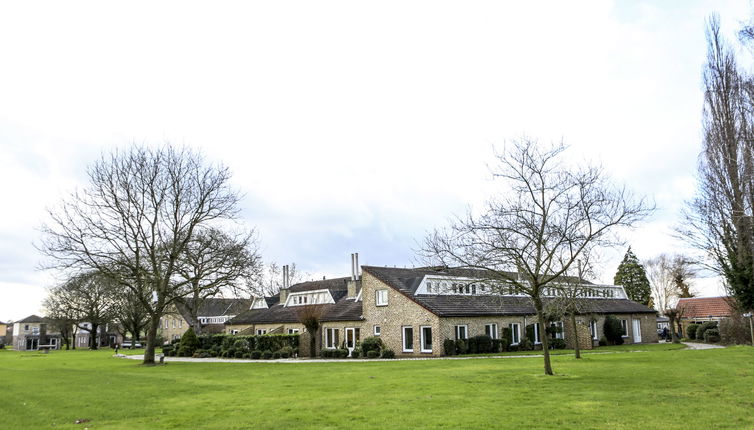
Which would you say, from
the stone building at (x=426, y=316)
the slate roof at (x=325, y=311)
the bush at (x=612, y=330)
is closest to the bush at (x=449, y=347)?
the stone building at (x=426, y=316)

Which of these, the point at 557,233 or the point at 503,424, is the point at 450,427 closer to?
the point at 503,424

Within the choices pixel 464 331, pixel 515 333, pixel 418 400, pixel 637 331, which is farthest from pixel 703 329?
pixel 418 400

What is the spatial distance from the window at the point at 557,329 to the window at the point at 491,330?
5388mm

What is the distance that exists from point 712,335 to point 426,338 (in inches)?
967

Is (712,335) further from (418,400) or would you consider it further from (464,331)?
(418,400)

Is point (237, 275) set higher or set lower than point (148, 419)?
higher

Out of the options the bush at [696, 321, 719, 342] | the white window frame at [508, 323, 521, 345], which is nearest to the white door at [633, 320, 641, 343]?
the bush at [696, 321, 719, 342]

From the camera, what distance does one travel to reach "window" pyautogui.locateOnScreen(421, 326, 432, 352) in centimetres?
3425

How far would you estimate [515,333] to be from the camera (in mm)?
37969

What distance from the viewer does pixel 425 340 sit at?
34438mm

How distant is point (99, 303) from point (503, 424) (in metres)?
79.1

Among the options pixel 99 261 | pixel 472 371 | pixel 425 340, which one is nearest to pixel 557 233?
pixel 472 371

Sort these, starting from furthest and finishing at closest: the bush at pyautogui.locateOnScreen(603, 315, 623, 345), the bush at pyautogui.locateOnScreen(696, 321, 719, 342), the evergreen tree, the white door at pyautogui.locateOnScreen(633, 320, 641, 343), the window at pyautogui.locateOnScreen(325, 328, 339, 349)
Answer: the evergreen tree → the white door at pyautogui.locateOnScreen(633, 320, 641, 343) → the bush at pyautogui.locateOnScreen(696, 321, 719, 342) → the bush at pyautogui.locateOnScreen(603, 315, 623, 345) → the window at pyautogui.locateOnScreen(325, 328, 339, 349)

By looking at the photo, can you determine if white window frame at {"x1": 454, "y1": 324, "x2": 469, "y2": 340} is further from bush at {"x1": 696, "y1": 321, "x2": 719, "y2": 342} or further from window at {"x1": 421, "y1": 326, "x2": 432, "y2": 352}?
bush at {"x1": 696, "y1": 321, "x2": 719, "y2": 342}
